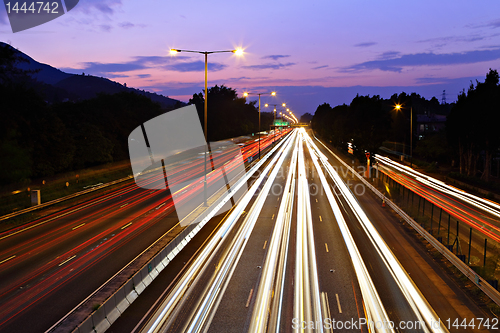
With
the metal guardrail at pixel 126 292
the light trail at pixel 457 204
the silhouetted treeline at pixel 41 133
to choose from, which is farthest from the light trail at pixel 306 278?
the silhouetted treeline at pixel 41 133

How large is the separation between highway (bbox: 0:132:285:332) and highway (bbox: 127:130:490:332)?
294 centimetres

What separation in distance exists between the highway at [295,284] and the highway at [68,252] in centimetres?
294

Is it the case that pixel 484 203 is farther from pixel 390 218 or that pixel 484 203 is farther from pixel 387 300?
pixel 387 300

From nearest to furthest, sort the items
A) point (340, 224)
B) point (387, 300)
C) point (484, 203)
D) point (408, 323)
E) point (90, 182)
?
Result: point (408, 323) < point (387, 300) < point (340, 224) < point (484, 203) < point (90, 182)

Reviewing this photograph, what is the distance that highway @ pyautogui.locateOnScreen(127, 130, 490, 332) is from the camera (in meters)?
11.5

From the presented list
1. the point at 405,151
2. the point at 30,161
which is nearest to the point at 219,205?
the point at 30,161

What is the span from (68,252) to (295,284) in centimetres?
1093

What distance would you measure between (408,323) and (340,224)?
11.8 meters

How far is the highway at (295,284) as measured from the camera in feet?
37.6

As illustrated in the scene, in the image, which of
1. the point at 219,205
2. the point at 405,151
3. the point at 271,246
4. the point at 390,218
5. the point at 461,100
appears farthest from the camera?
the point at 405,151

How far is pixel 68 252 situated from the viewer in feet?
57.9

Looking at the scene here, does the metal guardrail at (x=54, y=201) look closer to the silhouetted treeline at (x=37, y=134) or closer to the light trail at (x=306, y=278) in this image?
the silhouetted treeline at (x=37, y=134)

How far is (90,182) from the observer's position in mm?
35656

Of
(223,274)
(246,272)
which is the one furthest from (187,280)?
(246,272)
